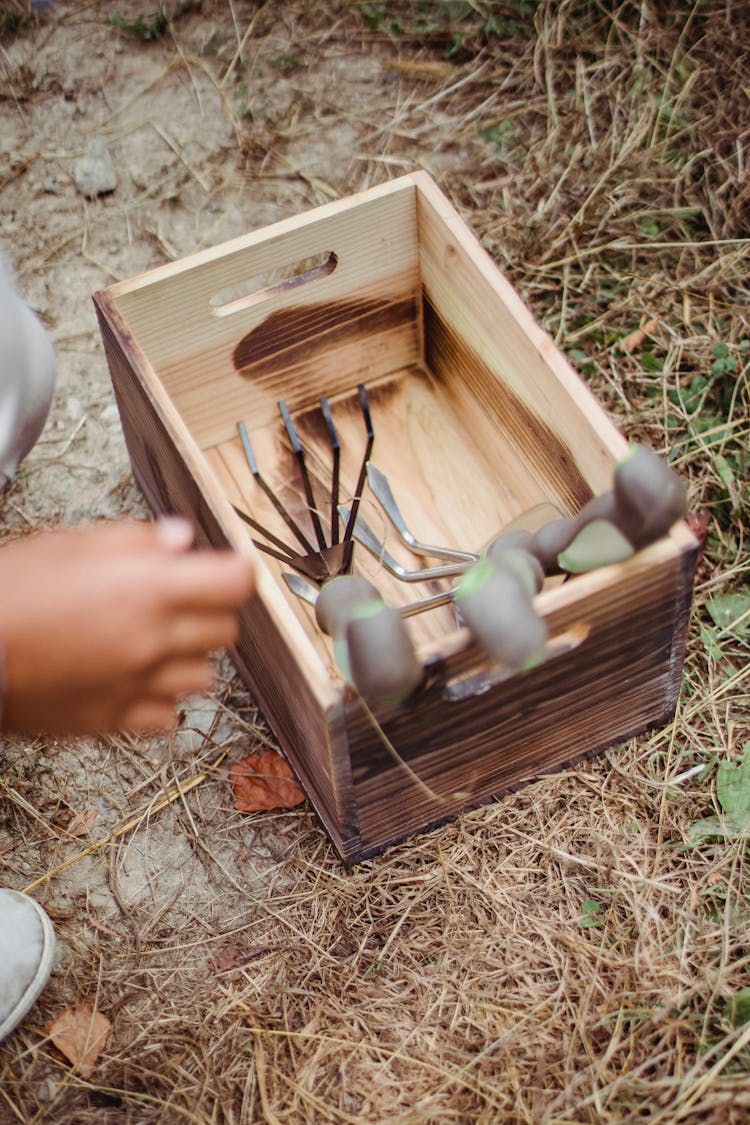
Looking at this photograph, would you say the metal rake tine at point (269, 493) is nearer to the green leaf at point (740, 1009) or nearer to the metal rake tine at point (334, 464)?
the metal rake tine at point (334, 464)

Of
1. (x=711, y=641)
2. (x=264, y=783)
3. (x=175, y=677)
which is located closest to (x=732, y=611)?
(x=711, y=641)

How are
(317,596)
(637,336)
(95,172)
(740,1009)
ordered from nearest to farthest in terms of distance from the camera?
(740,1009) < (317,596) < (637,336) < (95,172)

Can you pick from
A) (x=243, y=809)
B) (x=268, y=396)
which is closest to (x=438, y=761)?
(x=243, y=809)

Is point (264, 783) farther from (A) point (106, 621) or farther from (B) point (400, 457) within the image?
(A) point (106, 621)

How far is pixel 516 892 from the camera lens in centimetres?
121

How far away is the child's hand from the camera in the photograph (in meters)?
→ 0.77

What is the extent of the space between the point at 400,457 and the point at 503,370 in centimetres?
20

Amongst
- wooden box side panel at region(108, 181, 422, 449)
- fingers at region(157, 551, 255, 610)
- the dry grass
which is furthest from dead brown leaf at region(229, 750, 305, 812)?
fingers at region(157, 551, 255, 610)

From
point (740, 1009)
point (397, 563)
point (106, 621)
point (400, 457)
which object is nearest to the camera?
point (106, 621)

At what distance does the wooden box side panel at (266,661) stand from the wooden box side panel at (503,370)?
366mm

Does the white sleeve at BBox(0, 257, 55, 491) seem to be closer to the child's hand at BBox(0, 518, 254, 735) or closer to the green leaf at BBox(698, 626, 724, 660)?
the child's hand at BBox(0, 518, 254, 735)

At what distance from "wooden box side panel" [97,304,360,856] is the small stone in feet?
1.90

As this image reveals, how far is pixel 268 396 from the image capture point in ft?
4.65

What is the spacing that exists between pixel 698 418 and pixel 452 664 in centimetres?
71
